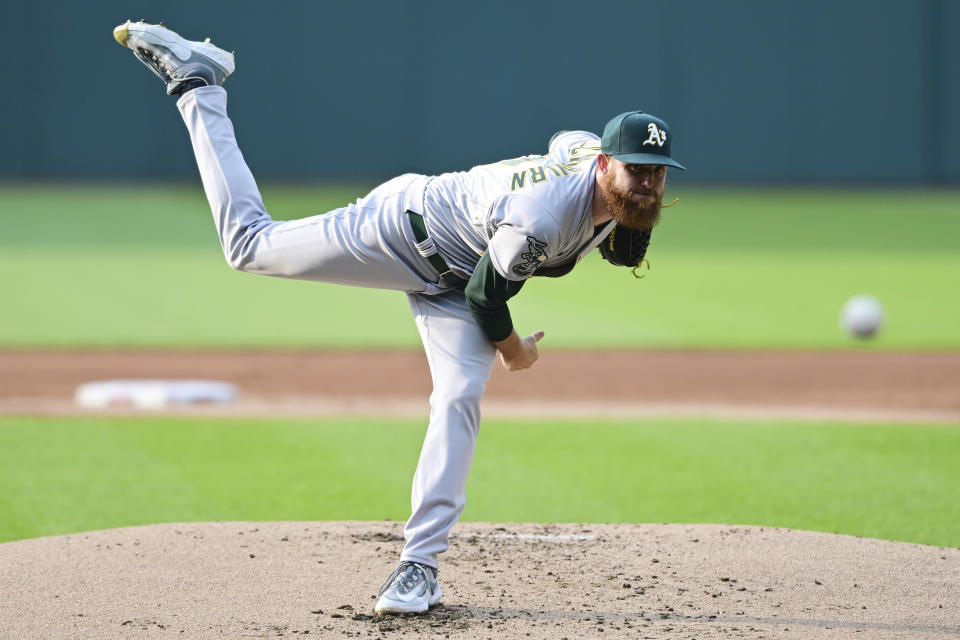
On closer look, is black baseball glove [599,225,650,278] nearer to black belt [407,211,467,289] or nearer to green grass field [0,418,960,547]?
black belt [407,211,467,289]

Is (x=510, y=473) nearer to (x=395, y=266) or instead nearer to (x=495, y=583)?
(x=495, y=583)

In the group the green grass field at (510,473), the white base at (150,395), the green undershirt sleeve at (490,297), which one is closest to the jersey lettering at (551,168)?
the green undershirt sleeve at (490,297)

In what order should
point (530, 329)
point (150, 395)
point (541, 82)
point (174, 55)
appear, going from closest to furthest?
point (174, 55) < point (150, 395) < point (530, 329) < point (541, 82)

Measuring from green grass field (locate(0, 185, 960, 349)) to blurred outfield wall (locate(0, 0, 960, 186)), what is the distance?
8.29 feet

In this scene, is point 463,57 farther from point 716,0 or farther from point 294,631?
point 294,631

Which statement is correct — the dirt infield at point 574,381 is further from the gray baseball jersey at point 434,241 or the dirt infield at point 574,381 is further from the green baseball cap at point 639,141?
the green baseball cap at point 639,141

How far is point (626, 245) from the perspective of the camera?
3807 mm

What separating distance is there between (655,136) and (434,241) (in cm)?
76

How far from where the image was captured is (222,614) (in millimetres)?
3639

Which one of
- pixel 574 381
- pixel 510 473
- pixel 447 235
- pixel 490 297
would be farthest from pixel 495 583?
pixel 574 381

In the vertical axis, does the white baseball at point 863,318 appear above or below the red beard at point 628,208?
below

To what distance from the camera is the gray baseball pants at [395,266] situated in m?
3.68

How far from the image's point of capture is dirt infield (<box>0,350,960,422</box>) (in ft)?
27.7

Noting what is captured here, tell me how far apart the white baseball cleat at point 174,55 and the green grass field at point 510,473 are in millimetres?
2188
